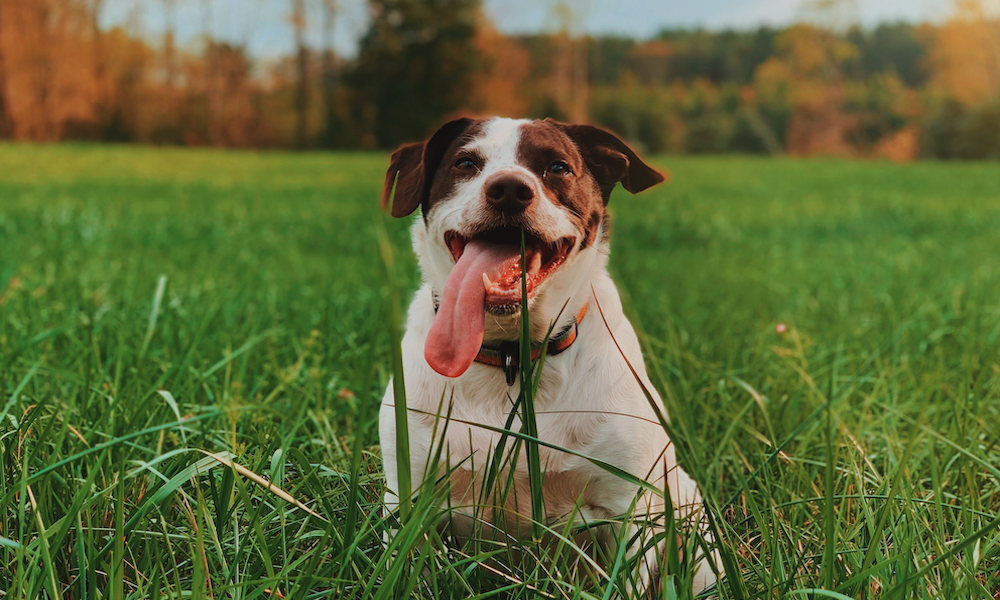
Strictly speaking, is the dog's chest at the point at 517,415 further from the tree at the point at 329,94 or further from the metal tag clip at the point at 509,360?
the tree at the point at 329,94

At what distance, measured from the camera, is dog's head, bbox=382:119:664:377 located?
1.83 metres

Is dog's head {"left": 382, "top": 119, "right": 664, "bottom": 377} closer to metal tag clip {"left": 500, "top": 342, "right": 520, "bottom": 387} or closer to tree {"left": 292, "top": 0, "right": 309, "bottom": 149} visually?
metal tag clip {"left": 500, "top": 342, "right": 520, "bottom": 387}

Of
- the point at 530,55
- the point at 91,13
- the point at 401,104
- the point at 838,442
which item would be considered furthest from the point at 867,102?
Answer: the point at 838,442

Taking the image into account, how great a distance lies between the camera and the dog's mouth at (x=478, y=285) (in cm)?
179

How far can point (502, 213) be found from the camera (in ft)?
6.20

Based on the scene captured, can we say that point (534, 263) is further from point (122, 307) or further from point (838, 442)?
point (122, 307)

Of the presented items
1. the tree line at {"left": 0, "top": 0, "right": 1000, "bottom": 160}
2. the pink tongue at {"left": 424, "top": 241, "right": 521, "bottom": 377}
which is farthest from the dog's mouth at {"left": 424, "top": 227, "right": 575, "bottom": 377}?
the tree line at {"left": 0, "top": 0, "right": 1000, "bottom": 160}

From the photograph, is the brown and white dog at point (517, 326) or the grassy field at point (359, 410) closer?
the grassy field at point (359, 410)

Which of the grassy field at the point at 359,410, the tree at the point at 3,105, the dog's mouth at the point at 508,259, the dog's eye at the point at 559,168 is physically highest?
the tree at the point at 3,105

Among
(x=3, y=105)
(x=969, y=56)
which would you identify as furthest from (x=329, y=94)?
(x=969, y=56)

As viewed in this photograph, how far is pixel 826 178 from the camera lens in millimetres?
18578

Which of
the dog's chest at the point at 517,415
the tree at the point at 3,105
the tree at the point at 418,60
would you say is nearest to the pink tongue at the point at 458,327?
the dog's chest at the point at 517,415

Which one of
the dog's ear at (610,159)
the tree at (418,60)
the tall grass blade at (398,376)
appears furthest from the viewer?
the tree at (418,60)

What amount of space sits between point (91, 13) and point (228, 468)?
3451 cm
